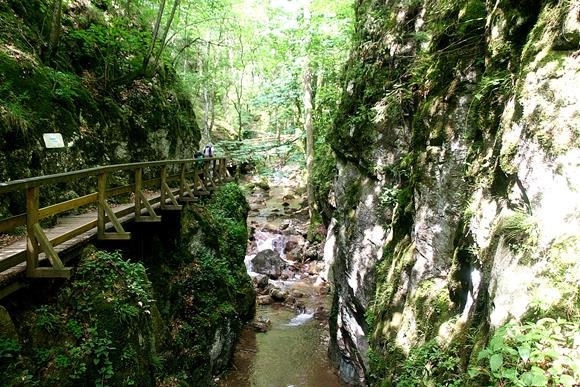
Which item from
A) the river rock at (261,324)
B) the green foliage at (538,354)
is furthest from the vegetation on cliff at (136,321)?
the green foliage at (538,354)

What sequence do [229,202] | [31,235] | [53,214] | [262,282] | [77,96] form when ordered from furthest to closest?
[262,282]
[229,202]
[77,96]
[53,214]
[31,235]

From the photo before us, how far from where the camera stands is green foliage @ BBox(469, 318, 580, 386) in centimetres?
271

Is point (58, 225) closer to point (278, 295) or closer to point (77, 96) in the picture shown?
point (77, 96)

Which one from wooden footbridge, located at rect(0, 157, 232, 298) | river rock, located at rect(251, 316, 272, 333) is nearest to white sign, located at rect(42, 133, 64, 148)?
wooden footbridge, located at rect(0, 157, 232, 298)

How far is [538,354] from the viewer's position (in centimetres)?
295

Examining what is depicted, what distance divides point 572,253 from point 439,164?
373cm

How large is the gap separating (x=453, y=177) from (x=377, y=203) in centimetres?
341

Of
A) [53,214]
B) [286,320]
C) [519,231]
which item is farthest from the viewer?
[286,320]

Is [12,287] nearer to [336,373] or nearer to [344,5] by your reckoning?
[336,373]

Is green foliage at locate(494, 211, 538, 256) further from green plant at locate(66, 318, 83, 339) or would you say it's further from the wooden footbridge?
green plant at locate(66, 318, 83, 339)

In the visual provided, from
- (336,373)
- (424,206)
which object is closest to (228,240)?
(336,373)

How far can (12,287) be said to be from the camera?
4.46m

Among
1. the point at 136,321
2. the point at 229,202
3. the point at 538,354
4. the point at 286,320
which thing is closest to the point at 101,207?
the point at 136,321

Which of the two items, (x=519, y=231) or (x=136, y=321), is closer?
(x=519, y=231)
